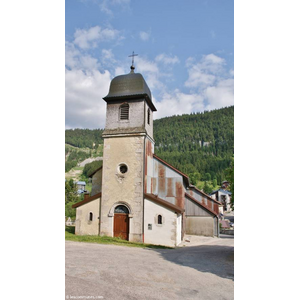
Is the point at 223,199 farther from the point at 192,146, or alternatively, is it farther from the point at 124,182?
the point at 192,146

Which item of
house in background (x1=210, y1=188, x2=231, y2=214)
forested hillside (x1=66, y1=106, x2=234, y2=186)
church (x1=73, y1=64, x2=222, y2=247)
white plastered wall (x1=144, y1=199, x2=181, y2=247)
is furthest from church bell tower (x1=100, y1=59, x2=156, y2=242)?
forested hillside (x1=66, y1=106, x2=234, y2=186)

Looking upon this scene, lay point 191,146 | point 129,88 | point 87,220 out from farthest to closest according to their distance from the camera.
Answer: point 191,146 < point 129,88 < point 87,220

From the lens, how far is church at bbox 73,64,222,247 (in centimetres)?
1304

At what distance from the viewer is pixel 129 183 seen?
1358cm

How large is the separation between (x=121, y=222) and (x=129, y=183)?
2126 millimetres

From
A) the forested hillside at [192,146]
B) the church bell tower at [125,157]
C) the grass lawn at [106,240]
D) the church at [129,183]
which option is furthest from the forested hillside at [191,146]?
the grass lawn at [106,240]

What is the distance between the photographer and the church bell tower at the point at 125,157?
13.3m

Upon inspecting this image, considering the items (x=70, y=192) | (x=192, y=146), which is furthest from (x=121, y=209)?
(x=192, y=146)

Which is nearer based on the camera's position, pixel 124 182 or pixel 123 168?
pixel 124 182

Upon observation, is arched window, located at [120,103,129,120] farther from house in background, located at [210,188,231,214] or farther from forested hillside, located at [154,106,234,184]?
forested hillside, located at [154,106,234,184]
